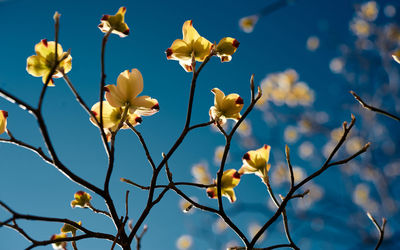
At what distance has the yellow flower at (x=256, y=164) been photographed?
0.43m

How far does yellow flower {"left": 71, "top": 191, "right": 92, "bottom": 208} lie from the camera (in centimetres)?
41

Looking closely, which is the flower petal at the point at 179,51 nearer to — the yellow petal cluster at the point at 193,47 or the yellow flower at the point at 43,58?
the yellow petal cluster at the point at 193,47

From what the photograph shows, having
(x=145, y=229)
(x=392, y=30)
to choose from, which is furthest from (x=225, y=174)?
(x=392, y=30)

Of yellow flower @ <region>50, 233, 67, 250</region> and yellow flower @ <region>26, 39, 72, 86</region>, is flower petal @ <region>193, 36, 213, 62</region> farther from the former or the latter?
yellow flower @ <region>50, 233, 67, 250</region>

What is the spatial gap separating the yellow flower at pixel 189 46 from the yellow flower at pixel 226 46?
0.7 inches

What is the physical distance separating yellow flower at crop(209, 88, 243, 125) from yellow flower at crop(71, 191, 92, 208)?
0.68ft

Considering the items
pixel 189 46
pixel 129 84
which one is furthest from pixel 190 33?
pixel 129 84

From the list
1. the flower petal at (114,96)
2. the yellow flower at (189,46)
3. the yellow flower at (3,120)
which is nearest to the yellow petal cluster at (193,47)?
the yellow flower at (189,46)

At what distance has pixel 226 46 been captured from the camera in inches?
16.6

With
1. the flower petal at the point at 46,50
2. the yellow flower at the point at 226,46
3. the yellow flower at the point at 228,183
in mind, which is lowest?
the yellow flower at the point at 228,183

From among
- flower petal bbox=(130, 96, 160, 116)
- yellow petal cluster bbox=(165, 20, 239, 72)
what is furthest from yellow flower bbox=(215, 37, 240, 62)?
flower petal bbox=(130, 96, 160, 116)

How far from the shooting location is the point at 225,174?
408 mm

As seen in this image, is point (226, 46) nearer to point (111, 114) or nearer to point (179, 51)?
point (179, 51)

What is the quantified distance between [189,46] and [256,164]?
195mm
